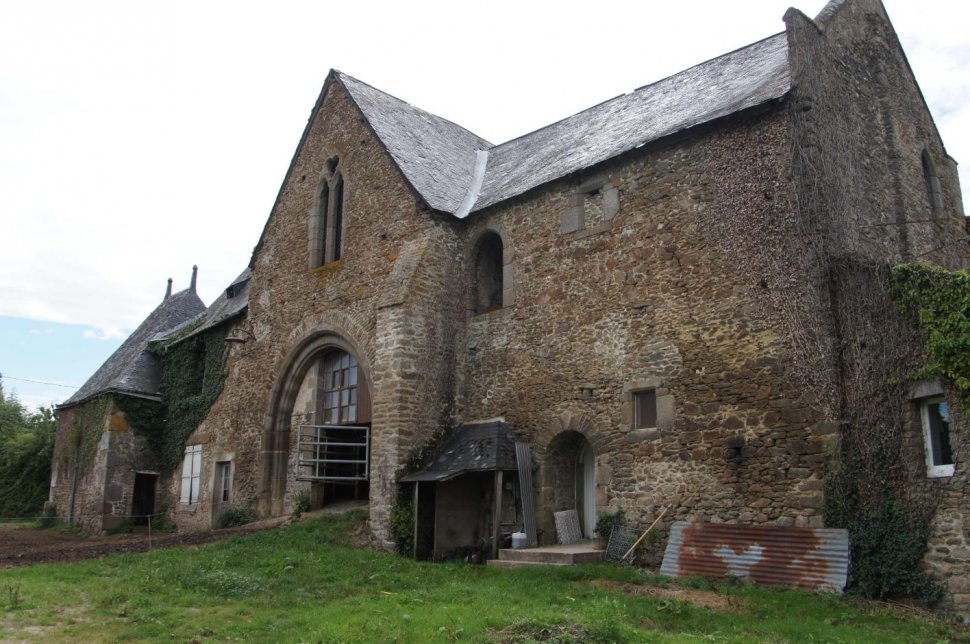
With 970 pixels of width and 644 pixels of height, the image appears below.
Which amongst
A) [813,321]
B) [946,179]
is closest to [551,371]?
[813,321]

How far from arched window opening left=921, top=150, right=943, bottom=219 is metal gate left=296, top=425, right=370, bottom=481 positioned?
12007mm

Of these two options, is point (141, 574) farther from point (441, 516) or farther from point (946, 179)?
point (946, 179)

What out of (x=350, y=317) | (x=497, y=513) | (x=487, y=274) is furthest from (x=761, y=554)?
(x=350, y=317)

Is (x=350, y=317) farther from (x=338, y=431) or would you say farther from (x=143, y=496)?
(x=143, y=496)

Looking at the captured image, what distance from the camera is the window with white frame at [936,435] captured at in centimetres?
976

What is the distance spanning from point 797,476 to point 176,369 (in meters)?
19.0

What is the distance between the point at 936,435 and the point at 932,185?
7.26 metres

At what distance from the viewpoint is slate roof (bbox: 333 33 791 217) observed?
1352 centimetres

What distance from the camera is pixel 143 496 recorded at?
23609 mm

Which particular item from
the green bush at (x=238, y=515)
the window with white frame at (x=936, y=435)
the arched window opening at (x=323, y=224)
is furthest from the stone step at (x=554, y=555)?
the arched window opening at (x=323, y=224)

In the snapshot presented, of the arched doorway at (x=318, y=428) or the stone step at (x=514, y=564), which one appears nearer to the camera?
the stone step at (x=514, y=564)

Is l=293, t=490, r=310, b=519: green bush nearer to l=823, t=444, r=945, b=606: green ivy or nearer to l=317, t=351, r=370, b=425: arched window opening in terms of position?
l=317, t=351, r=370, b=425: arched window opening

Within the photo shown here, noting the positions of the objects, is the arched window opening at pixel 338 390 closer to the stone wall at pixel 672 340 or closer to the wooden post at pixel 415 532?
the stone wall at pixel 672 340

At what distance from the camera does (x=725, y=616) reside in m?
8.90
